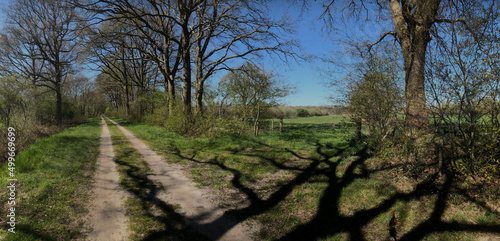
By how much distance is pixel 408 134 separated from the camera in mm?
4711

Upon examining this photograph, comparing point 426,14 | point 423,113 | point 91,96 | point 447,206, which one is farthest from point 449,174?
point 91,96

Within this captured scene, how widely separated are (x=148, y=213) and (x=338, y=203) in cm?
379

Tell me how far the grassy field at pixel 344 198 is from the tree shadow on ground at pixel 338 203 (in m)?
0.01

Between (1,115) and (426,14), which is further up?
(426,14)

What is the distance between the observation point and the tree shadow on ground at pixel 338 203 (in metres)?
3.60

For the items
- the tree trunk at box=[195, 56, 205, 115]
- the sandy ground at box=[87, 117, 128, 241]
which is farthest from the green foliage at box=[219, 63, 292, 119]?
the sandy ground at box=[87, 117, 128, 241]

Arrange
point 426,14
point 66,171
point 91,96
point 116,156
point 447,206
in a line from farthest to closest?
1. point 91,96
2. point 116,156
3. point 66,171
4. point 426,14
5. point 447,206

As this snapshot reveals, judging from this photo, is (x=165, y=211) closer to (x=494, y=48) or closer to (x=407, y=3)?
(x=494, y=48)

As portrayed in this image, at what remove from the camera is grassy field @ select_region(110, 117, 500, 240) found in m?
3.62

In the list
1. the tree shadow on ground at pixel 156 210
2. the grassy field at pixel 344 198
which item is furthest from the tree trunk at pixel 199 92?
the tree shadow on ground at pixel 156 210

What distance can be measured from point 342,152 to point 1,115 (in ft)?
59.1

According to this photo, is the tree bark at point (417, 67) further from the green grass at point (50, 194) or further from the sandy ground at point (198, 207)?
the green grass at point (50, 194)

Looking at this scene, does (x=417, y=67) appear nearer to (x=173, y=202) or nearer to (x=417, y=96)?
(x=417, y=96)

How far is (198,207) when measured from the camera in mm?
4242
